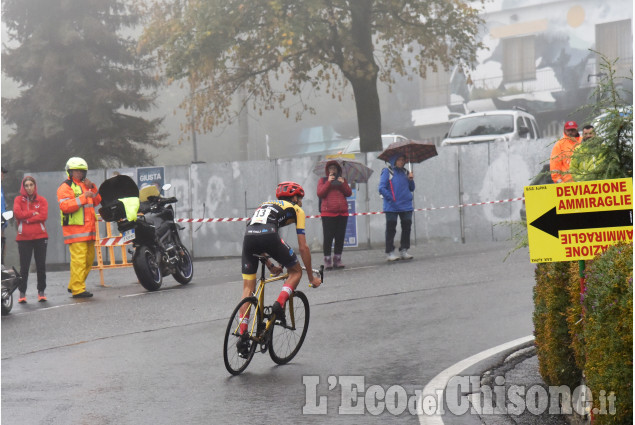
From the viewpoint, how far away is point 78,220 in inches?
593

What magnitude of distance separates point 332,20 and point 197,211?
18.6 ft

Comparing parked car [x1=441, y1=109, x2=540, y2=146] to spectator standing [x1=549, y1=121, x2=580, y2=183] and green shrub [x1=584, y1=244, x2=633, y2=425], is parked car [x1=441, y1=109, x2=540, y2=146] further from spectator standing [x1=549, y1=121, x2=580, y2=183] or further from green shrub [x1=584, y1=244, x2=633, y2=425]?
green shrub [x1=584, y1=244, x2=633, y2=425]

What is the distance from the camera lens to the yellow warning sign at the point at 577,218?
19.5 ft

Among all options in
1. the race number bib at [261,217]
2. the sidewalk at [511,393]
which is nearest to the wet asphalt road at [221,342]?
the sidewalk at [511,393]

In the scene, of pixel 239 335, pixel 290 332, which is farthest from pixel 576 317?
pixel 290 332

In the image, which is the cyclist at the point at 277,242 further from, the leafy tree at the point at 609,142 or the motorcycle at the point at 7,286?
the motorcycle at the point at 7,286

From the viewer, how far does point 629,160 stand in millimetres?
6922

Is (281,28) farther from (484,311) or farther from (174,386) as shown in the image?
(174,386)

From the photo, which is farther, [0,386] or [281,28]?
[281,28]

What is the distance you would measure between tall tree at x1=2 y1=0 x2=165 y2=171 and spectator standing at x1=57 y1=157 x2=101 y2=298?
14717 mm

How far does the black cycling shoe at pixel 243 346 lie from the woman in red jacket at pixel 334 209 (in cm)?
835

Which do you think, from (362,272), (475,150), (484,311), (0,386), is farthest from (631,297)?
(475,150)

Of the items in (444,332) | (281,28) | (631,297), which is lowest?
(444,332)

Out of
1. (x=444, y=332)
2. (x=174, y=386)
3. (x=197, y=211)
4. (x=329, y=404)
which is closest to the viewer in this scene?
(x=329, y=404)
